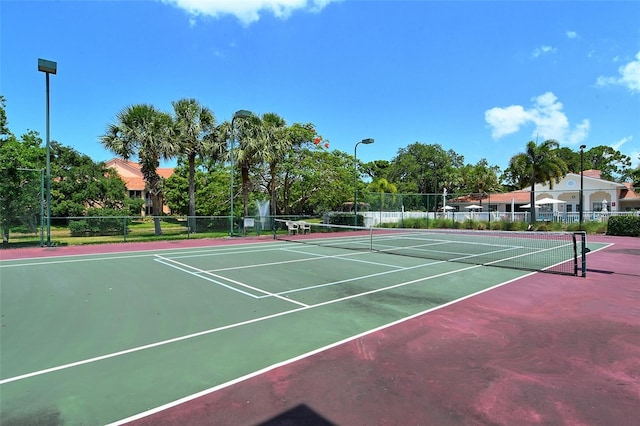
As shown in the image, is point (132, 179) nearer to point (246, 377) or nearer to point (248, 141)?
point (248, 141)

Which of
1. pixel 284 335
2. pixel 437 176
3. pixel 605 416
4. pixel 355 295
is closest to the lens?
pixel 605 416

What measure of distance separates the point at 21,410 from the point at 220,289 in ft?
17.0

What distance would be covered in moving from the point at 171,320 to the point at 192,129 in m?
21.8

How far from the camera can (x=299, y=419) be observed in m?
3.15

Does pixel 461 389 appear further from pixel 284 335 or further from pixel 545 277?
pixel 545 277

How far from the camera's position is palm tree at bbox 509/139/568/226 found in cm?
3366

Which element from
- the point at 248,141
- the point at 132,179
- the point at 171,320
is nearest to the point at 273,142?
the point at 248,141

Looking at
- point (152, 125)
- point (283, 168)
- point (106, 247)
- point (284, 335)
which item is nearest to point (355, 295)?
point (284, 335)

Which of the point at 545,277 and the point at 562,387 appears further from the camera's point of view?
the point at 545,277

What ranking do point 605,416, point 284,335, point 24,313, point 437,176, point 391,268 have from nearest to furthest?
point 605,416, point 284,335, point 24,313, point 391,268, point 437,176

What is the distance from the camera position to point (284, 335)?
5.29m

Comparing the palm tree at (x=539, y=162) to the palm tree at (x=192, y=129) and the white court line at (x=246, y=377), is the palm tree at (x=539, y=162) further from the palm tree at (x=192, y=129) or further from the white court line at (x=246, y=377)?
the white court line at (x=246, y=377)

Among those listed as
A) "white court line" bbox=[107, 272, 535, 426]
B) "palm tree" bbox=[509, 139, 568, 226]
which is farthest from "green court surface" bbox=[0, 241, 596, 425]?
"palm tree" bbox=[509, 139, 568, 226]

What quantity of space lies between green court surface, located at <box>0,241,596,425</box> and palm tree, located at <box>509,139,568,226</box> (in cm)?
2794
